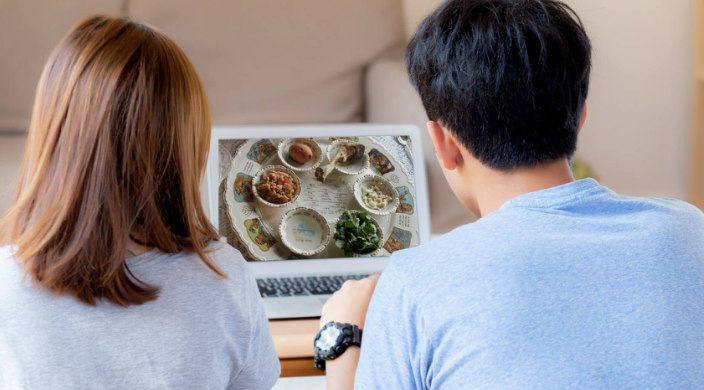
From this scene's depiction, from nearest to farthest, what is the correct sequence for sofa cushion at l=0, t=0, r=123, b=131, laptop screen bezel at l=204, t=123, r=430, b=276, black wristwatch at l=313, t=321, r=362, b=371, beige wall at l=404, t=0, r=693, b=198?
1. black wristwatch at l=313, t=321, r=362, b=371
2. laptop screen bezel at l=204, t=123, r=430, b=276
3. sofa cushion at l=0, t=0, r=123, b=131
4. beige wall at l=404, t=0, r=693, b=198

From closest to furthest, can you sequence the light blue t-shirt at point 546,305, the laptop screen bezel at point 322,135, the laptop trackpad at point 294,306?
the light blue t-shirt at point 546,305 < the laptop trackpad at point 294,306 < the laptop screen bezel at point 322,135

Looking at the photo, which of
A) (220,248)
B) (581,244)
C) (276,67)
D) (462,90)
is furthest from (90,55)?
(276,67)

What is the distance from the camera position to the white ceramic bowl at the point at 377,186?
1.36m

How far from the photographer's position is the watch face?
0.80 m

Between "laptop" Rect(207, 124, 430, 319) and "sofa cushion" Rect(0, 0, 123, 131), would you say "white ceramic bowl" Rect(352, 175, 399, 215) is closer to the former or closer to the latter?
"laptop" Rect(207, 124, 430, 319)

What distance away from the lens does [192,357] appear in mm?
794

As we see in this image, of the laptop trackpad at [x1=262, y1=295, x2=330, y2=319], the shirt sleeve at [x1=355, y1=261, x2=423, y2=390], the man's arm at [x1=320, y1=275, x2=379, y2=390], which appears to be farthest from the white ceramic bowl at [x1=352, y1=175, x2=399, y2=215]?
the shirt sleeve at [x1=355, y1=261, x2=423, y2=390]

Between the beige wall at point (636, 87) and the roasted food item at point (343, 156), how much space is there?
750mm

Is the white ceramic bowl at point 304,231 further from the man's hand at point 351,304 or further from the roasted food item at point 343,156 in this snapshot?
the man's hand at point 351,304

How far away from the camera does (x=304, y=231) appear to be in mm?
1342

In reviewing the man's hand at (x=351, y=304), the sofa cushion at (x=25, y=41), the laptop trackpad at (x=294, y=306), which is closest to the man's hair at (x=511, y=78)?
the man's hand at (x=351, y=304)

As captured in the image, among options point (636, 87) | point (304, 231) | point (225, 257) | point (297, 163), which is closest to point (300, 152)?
point (297, 163)

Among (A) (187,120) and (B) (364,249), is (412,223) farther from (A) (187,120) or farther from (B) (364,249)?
(A) (187,120)

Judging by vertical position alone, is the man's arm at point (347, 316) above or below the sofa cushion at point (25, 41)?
below
